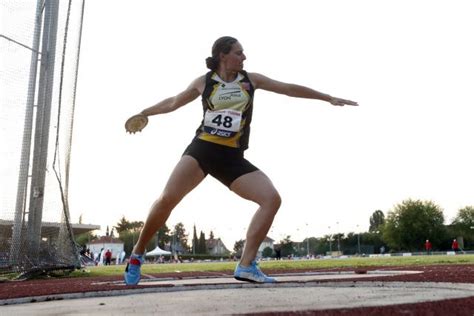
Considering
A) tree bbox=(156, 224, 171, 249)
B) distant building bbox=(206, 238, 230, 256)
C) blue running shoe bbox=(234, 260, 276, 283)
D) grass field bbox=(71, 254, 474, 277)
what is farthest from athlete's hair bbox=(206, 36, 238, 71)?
distant building bbox=(206, 238, 230, 256)

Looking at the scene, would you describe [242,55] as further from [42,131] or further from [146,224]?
[42,131]

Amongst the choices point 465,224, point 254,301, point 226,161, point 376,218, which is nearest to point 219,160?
point 226,161

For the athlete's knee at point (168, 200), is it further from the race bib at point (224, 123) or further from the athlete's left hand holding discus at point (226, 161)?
the race bib at point (224, 123)

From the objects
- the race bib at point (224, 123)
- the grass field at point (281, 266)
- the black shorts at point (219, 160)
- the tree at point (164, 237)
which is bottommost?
the grass field at point (281, 266)

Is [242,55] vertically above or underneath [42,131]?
underneath

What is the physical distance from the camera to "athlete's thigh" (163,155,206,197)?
4.84 meters

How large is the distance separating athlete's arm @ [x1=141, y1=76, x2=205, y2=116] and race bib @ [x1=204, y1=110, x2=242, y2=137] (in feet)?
1.33

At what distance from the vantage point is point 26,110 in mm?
11250

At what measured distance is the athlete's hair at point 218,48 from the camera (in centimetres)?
509

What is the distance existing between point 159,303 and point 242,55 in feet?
8.10

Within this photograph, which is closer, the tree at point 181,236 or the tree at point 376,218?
Result: the tree at point 181,236

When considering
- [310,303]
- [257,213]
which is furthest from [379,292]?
[257,213]

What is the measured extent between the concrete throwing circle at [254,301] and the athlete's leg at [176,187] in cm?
65

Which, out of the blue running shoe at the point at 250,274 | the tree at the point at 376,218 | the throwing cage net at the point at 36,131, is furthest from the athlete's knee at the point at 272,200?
the tree at the point at 376,218
